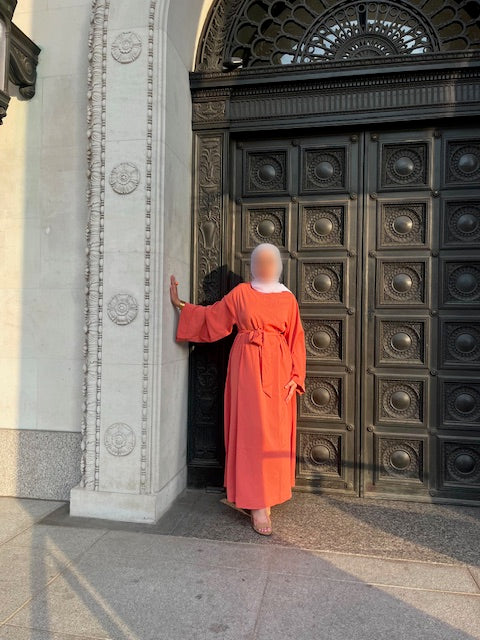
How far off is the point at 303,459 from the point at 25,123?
394 centimetres

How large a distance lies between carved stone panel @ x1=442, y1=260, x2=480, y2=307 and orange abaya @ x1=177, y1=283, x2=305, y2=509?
140 cm

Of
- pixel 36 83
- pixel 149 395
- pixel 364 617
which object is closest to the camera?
pixel 364 617

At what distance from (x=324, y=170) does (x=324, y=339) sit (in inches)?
61.1

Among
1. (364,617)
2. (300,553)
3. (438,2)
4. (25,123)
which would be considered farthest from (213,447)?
(438,2)

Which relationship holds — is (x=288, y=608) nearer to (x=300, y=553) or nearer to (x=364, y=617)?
(x=364, y=617)

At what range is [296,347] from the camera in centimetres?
379

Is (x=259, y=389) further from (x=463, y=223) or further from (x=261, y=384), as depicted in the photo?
(x=463, y=223)

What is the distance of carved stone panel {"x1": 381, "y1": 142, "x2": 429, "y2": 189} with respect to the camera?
407 cm

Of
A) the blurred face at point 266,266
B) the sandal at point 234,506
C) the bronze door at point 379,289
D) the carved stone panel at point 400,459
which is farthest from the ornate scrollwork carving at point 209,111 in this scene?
the sandal at point 234,506

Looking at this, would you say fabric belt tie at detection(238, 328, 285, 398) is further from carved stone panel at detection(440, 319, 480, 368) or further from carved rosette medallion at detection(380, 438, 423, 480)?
carved stone panel at detection(440, 319, 480, 368)

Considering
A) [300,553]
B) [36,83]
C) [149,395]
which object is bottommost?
[300,553]

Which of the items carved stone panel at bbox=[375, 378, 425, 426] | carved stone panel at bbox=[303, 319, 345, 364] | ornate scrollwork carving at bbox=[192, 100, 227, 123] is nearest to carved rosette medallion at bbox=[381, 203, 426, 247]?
carved stone panel at bbox=[303, 319, 345, 364]

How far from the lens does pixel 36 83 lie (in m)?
4.05

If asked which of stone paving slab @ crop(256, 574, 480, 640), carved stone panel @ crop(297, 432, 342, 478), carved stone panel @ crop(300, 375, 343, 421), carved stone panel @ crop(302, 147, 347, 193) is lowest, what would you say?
stone paving slab @ crop(256, 574, 480, 640)
